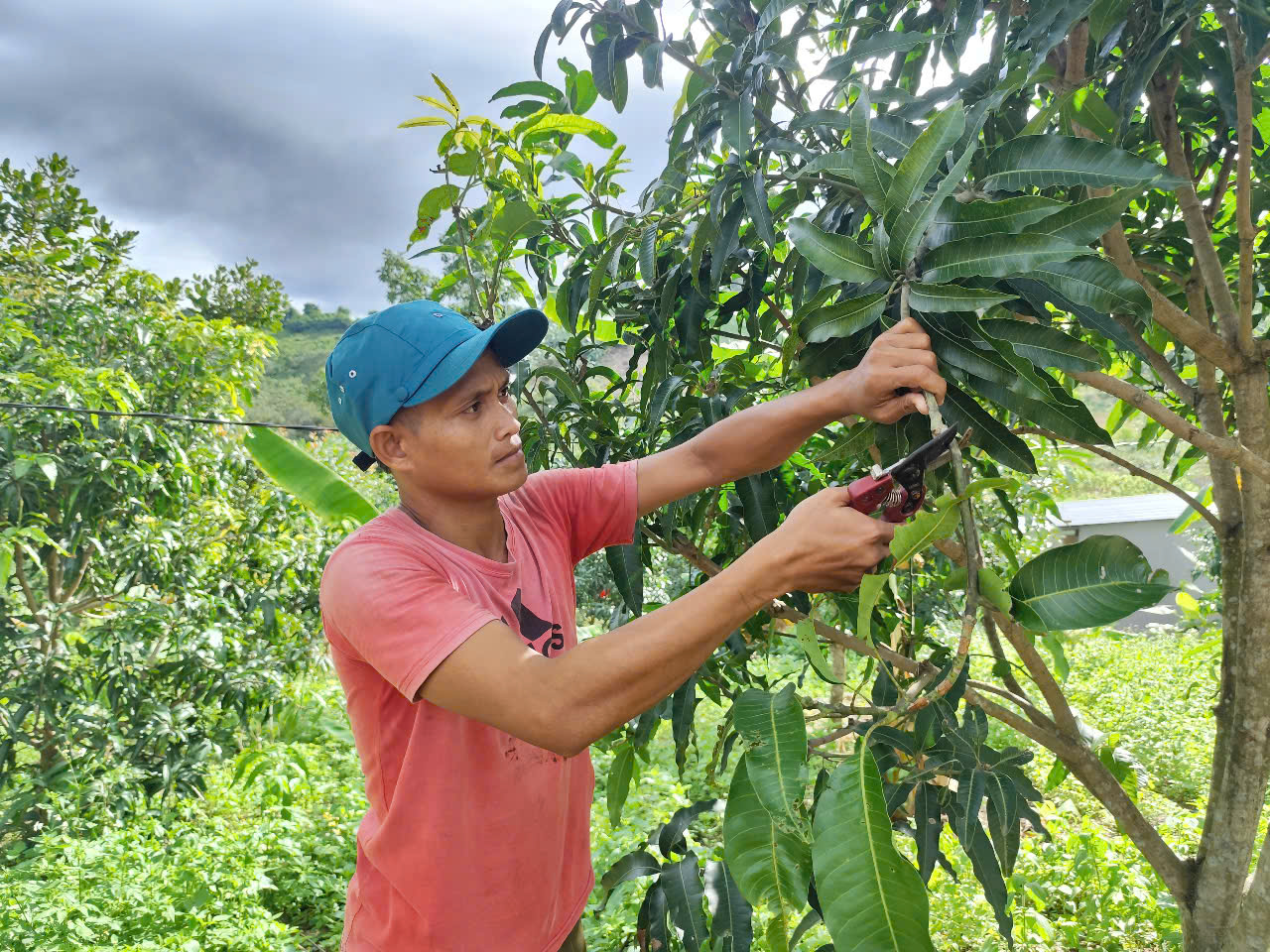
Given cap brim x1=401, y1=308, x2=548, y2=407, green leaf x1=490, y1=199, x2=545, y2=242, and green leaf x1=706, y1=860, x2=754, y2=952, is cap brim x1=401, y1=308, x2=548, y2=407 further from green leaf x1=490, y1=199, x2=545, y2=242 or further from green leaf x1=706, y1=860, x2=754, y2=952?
green leaf x1=706, y1=860, x2=754, y2=952

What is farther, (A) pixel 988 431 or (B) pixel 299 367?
(B) pixel 299 367

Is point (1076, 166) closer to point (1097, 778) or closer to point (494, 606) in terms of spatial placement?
point (494, 606)

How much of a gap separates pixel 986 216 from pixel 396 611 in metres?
0.72

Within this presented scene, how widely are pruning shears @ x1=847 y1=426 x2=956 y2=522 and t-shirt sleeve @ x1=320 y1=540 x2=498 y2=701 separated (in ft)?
1.31

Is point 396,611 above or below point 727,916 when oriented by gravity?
above

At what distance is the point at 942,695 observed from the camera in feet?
2.72

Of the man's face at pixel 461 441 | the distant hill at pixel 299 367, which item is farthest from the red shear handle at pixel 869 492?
the distant hill at pixel 299 367

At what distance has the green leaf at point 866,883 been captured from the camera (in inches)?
25.7

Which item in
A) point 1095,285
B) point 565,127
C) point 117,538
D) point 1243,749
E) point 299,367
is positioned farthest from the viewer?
point 299,367

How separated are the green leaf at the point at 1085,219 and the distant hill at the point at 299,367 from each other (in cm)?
2516

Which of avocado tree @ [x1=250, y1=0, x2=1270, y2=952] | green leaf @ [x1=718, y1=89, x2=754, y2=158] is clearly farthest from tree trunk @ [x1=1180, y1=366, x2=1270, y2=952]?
green leaf @ [x1=718, y1=89, x2=754, y2=158]

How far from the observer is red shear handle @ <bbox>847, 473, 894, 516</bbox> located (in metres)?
0.88

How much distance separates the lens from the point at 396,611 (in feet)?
3.05

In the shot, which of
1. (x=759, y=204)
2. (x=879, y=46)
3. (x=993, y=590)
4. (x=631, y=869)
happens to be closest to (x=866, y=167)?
(x=759, y=204)
